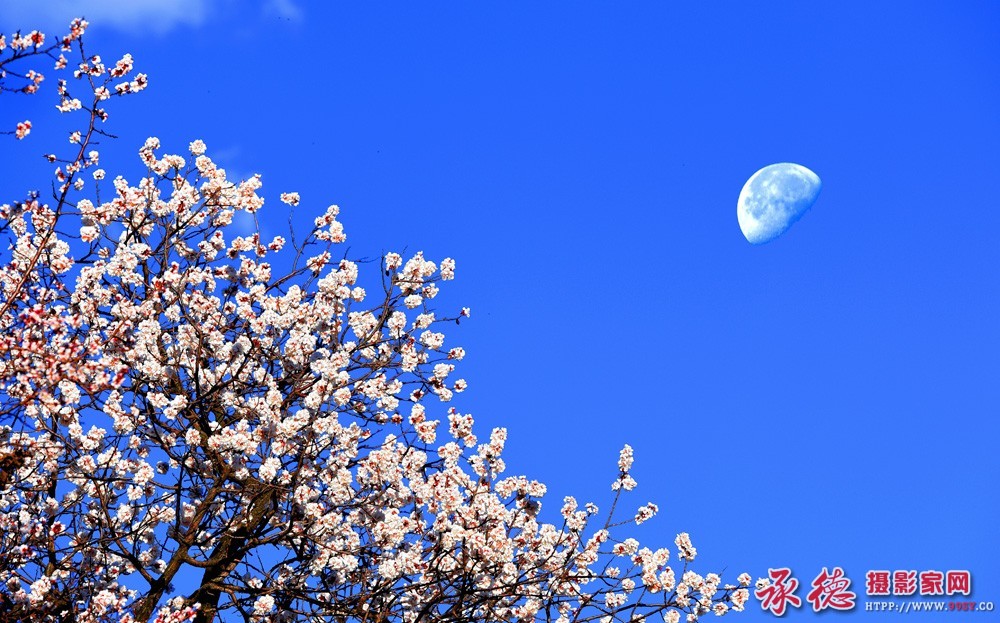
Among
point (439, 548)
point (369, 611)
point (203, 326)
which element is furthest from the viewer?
point (203, 326)

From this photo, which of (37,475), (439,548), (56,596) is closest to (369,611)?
(439,548)

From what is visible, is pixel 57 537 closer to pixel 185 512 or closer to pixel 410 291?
pixel 185 512

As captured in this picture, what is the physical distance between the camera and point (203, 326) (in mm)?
10641

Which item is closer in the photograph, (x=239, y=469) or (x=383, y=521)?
(x=239, y=469)

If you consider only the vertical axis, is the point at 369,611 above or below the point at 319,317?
below

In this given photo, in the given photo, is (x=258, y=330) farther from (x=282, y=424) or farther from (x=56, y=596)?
(x=56, y=596)

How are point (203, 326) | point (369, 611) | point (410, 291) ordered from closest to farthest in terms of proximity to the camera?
1. point (369, 611)
2. point (203, 326)
3. point (410, 291)

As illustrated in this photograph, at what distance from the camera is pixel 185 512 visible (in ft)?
32.2

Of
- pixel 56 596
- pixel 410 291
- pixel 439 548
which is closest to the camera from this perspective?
pixel 56 596

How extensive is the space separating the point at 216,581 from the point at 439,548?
89.6 inches

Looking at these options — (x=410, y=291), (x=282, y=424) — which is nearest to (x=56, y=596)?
(x=282, y=424)

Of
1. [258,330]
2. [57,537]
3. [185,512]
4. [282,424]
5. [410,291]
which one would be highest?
[410,291]

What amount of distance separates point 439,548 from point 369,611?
1.02m

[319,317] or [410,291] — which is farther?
[410,291]
